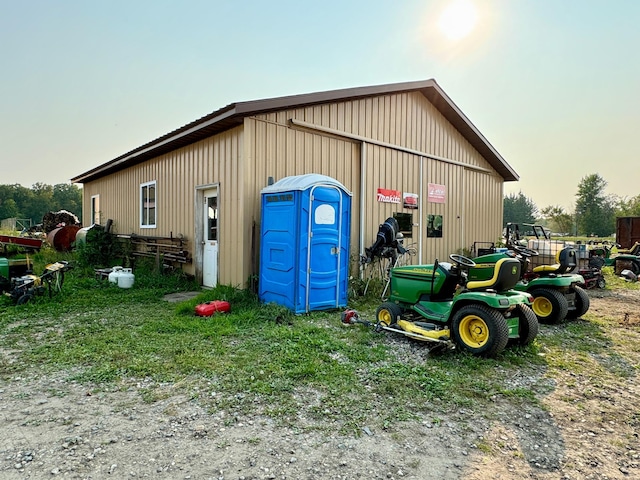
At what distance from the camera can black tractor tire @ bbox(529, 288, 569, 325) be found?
17.4 ft

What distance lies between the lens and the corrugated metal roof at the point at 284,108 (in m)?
6.13

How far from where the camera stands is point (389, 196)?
866 cm

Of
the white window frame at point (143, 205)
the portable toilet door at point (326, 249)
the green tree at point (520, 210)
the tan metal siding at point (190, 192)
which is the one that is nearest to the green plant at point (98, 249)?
the tan metal siding at point (190, 192)

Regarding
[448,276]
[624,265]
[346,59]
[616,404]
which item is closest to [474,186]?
[624,265]

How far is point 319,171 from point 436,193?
4233 millimetres

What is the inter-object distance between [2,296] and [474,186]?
11856mm

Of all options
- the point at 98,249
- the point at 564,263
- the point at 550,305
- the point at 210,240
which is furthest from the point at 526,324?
the point at 98,249

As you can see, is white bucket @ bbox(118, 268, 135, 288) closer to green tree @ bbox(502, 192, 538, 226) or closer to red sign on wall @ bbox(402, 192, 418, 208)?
red sign on wall @ bbox(402, 192, 418, 208)

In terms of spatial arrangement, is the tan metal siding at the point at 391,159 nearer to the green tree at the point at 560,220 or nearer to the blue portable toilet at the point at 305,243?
the blue portable toilet at the point at 305,243

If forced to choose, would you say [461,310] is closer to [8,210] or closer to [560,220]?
[560,220]

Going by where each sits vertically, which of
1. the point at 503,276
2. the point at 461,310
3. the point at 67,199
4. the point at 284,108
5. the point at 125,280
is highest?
the point at 67,199

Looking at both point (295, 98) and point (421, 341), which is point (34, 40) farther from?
point (421, 341)

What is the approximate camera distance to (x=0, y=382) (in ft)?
10.1

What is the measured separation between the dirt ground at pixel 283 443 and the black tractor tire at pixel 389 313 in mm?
1900
